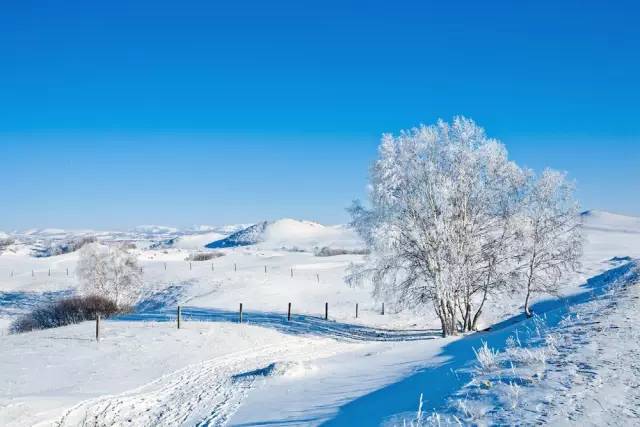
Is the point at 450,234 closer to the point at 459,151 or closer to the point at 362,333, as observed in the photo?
the point at 459,151

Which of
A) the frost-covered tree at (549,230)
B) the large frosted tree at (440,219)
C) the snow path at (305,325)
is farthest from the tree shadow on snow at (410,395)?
the frost-covered tree at (549,230)

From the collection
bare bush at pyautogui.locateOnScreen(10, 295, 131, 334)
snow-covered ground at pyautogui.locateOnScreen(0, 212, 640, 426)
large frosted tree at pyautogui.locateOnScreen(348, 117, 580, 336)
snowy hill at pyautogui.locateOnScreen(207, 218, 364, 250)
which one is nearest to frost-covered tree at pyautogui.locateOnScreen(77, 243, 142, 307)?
bare bush at pyautogui.locateOnScreen(10, 295, 131, 334)

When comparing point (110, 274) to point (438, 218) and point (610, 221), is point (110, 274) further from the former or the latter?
point (610, 221)

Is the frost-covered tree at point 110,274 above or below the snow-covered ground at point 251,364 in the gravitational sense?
above

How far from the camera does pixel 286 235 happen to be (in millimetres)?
163500

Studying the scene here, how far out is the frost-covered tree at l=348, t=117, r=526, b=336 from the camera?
78.5 ft

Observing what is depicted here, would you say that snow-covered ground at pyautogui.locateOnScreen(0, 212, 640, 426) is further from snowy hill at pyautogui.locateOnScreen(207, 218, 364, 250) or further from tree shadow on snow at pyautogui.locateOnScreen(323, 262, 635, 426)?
snowy hill at pyautogui.locateOnScreen(207, 218, 364, 250)

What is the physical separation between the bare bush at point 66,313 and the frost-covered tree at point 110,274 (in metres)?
2.27

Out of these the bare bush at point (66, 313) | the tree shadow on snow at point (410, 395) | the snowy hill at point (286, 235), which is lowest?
the bare bush at point (66, 313)

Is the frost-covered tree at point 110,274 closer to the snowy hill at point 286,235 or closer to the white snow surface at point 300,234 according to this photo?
the snowy hill at point 286,235

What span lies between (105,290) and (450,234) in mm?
32360

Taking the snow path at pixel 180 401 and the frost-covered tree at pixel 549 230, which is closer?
the snow path at pixel 180 401

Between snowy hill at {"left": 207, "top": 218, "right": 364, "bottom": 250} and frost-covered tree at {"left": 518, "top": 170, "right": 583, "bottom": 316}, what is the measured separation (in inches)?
4106

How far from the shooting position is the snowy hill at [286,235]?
5659 inches
